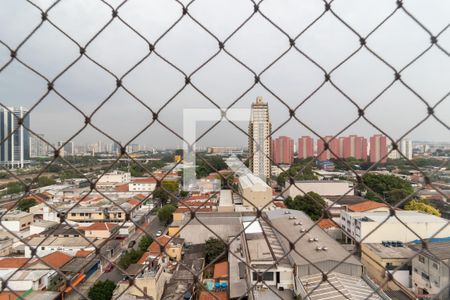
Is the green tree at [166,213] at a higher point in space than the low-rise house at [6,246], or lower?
higher

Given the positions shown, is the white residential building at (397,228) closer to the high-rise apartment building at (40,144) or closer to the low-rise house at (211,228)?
the low-rise house at (211,228)

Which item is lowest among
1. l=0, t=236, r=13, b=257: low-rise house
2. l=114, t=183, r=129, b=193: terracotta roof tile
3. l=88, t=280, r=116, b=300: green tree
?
l=0, t=236, r=13, b=257: low-rise house

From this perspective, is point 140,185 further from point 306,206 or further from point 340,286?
point 340,286

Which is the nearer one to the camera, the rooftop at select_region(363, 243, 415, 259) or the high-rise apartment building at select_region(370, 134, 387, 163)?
the high-rise apartment building at select_region(370, 134, 387, 163)

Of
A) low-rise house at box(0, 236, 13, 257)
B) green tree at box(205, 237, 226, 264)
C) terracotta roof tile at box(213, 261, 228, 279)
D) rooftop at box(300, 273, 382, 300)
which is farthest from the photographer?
low-rise house at box(0, 236, 13, 257)

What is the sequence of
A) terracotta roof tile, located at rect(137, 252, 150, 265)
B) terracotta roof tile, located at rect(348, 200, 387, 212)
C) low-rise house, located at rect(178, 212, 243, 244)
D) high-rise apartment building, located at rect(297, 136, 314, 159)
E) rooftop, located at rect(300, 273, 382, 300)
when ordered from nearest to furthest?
A: high-rise apartment building, located at rect(297, 136, 314, 159) → rooftop, located at rect(300, 273, 382, 300) → terracotta roof tile, located at rect(137, 252, 150, 265) → low-rise house, located at rect(178, 212, 243, 244) → terracotta roof tile, located at rect(348, 200, 387, 212)

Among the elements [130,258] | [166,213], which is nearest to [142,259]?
[130,258]

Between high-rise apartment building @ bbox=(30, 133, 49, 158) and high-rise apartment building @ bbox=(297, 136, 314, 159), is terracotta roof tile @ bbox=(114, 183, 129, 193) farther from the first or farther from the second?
high-rise apartment building @ bbox=(30, 133, 49, 158)

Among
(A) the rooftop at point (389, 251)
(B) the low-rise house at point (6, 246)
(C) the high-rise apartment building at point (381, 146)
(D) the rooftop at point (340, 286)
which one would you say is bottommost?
(B) the low-rise house at point (6, 246)

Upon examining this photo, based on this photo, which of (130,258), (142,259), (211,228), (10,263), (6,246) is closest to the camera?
(10,263)

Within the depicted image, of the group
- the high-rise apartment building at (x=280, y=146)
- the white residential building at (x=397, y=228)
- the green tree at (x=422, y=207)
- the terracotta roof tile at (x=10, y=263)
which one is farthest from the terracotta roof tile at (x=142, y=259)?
the green tree at (x=422, y=207)

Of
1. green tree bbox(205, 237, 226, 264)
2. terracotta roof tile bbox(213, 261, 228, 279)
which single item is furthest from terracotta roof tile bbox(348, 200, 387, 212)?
terracotta roof tile bbox(213, 261, 228, 279)

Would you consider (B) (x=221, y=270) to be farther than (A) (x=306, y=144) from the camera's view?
Yes
